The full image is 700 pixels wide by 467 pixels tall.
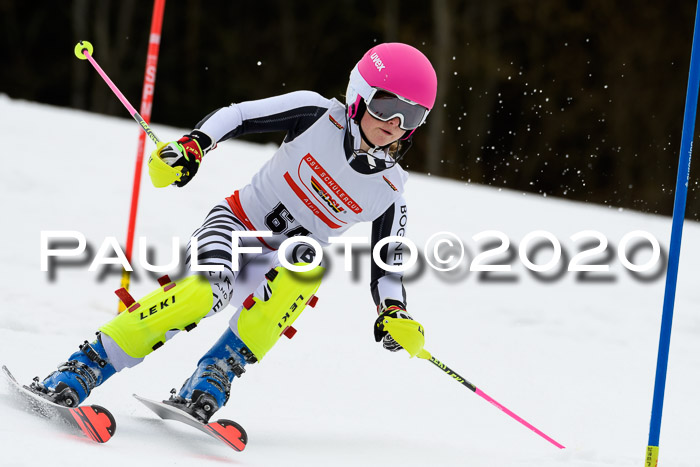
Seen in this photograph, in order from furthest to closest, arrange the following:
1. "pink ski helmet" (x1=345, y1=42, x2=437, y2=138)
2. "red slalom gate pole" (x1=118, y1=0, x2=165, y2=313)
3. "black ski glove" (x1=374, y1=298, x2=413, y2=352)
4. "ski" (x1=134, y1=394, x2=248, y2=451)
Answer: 1. "red slalom gate pole" (x1=118, y1=0, x2=165, y2=313)
2. "black ski glove" (x1=374, y1=298, x2=413, y2=352)
3. "pink ski helmet" (x1=345, y1=42, x2=437, y2=138)
4. "ski" (x1=134, y1=394, x2=248, y2=451)

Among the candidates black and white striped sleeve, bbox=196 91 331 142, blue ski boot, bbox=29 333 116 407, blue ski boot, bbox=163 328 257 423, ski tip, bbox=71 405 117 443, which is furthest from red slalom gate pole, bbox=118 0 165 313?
ski tip, bbox=71 405 117 443

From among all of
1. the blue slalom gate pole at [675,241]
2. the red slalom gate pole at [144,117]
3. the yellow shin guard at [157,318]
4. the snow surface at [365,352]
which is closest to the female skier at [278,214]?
the yellow shin guard at [157,318]

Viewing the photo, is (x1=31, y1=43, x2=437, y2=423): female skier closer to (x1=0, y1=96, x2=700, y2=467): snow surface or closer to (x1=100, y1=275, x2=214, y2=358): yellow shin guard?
(x1=100, y1=275, x2=214, y2=358): yellow shin guard

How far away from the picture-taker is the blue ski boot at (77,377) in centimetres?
286

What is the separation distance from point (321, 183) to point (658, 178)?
1897cm

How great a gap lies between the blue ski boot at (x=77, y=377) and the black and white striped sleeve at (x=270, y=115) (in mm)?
897

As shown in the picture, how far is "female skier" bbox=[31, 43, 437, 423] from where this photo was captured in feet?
9.87

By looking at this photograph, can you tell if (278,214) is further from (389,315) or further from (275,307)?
(389,315)

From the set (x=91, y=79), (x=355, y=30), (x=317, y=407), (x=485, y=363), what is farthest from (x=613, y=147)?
(x=317, y=407)

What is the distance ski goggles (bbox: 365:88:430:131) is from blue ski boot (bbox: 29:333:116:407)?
1.26m

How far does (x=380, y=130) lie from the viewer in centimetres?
331

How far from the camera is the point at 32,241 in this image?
6.24 meters

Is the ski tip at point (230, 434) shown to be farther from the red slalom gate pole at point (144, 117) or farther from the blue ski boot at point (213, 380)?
the red slalom gate pole at point (144, 117)

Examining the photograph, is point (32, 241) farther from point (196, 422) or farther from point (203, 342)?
point (196, 422)
